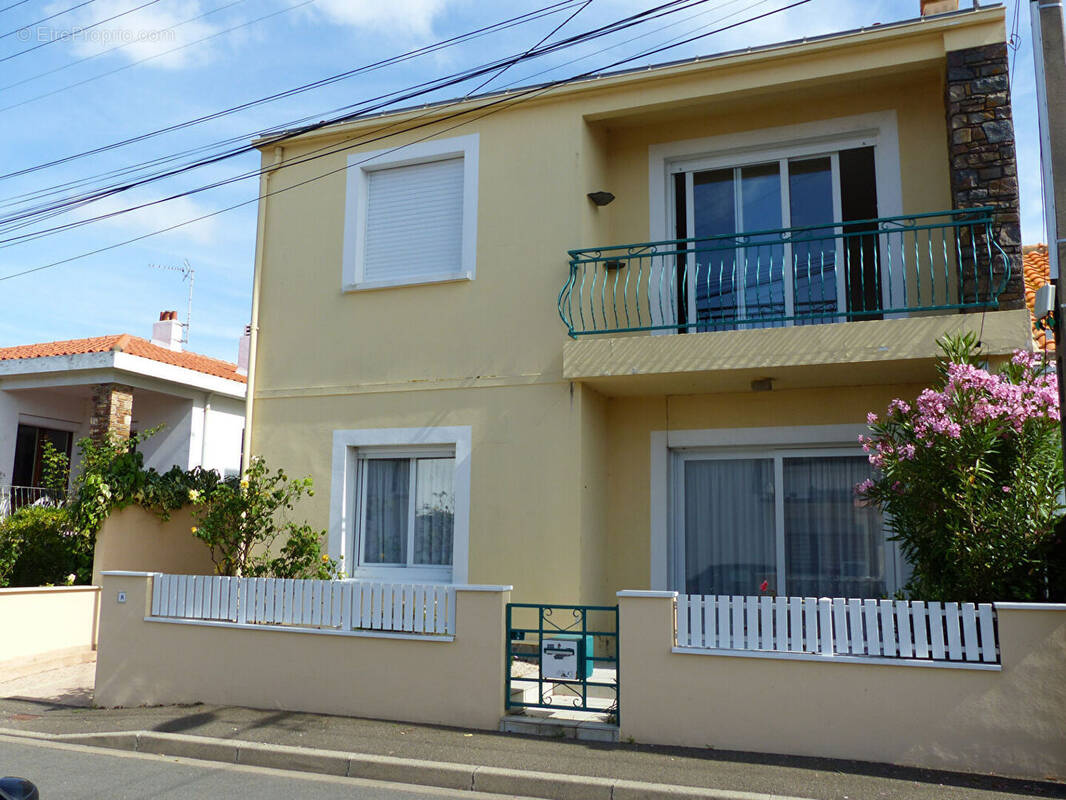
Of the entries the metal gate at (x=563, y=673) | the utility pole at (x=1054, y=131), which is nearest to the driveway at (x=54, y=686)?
the metal gate at (x=563, y=673)

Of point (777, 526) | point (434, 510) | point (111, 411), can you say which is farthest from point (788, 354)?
point (111, 411)

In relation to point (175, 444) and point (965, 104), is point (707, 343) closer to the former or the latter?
→ point (965, 104)

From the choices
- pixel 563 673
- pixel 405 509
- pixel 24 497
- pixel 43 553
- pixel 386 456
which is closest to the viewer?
pixel 563 673

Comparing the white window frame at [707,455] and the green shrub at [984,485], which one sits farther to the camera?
the white window frame at [707,455]

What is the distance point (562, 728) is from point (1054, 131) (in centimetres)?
537

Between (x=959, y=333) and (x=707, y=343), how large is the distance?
216cm

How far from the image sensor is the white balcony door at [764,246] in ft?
30.8

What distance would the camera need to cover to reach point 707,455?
970 centimetres

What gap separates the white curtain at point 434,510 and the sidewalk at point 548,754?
2472mm

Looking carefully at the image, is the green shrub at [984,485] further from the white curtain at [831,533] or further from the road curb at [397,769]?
the road curb at [397,769]

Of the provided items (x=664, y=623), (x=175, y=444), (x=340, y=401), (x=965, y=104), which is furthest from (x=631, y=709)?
(x=175, y=444)

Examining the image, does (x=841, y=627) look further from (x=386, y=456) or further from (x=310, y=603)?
(x=386, y=456)

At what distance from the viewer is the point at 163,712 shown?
26.7ft

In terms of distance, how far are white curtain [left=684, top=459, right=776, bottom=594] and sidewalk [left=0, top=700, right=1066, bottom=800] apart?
9.81ft
